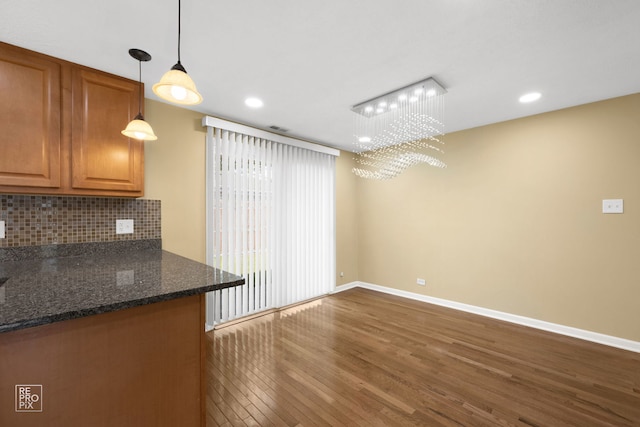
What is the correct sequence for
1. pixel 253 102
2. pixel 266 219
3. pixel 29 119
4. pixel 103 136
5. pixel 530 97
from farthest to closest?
pixel 266 219 → pixel 253 102 → pixel 530 97 → pixel 103 136 → pixel 29 119

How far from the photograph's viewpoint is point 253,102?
112 inches

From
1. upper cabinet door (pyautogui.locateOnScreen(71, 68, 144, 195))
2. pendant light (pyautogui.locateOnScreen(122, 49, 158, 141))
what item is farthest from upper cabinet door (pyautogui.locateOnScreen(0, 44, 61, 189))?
pendant light (pyautogui.locateOnScreen(122, 49, 158, 141))

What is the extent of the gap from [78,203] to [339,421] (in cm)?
271

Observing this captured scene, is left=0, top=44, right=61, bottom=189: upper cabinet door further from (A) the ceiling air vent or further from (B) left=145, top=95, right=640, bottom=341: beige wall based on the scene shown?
(A) the ceiling air vent

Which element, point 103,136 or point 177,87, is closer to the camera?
point 177,87

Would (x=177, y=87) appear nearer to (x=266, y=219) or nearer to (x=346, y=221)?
(x=266, y=219)

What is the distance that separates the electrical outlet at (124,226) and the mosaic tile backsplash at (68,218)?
0.03 meters

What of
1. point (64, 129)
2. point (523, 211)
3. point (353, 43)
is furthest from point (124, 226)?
point (523, 211)

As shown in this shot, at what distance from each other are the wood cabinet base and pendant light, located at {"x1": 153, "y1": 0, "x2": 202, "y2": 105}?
3.37 ft

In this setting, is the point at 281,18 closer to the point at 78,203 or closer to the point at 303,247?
the point at 78,203

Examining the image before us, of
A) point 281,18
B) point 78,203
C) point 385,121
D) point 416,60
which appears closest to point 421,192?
point 385,121

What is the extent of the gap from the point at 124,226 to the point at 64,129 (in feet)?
3.05

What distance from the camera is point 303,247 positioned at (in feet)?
13.8

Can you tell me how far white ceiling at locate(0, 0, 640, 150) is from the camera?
156 centimetres
